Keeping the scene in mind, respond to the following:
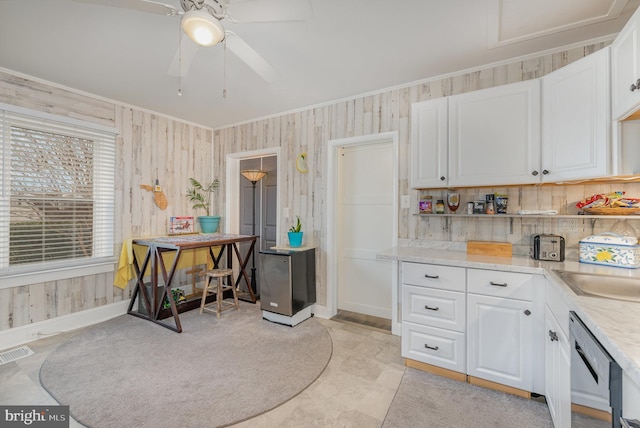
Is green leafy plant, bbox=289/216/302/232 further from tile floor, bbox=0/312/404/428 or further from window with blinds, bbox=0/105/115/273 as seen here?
window with blinds, bbox=0/105/115/273

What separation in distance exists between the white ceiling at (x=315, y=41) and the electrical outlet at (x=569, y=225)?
4.37ft

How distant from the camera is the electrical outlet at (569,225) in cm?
213

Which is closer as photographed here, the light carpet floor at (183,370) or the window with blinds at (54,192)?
the light carpet floor at (183,370)

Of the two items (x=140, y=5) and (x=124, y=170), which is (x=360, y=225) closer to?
(x=140, y=5)

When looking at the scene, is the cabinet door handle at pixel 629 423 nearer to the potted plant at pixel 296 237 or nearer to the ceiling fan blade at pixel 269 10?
the ceiling fan blade at pixel 269 10

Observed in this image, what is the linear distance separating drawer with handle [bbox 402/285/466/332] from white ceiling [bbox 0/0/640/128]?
6.09 ft

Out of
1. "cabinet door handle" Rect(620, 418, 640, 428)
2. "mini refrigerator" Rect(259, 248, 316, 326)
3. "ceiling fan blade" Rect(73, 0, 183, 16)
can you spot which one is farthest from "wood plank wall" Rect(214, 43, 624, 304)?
"ceiling fan blade" Rect(73, 0, 183, 16)

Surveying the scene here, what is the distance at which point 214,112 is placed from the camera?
11.9 ft

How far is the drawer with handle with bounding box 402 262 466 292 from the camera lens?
1996mm

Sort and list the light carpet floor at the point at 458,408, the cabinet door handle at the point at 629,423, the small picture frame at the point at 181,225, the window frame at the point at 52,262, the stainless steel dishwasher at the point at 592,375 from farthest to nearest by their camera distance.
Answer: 1. the small picture frame at the point at 181,225
2. the window frame at the point at 52,262
3. the light carpet floor at the point at 458,408
4. the stainless steel dishwasher at the point at 592,375
5. the cabinet door handle at the point at 629,423

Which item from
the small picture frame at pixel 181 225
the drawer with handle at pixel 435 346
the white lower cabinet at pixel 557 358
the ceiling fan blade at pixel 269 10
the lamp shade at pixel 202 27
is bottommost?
the drawer with handle at pixel 435 346

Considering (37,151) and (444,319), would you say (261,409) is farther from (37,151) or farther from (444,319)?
(37,151)

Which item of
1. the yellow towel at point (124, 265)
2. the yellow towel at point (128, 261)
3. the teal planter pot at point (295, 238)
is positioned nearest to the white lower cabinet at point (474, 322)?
the teal planter pot at point (295, 238)

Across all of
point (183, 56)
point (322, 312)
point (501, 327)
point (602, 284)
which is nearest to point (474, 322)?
point (501, 327)
